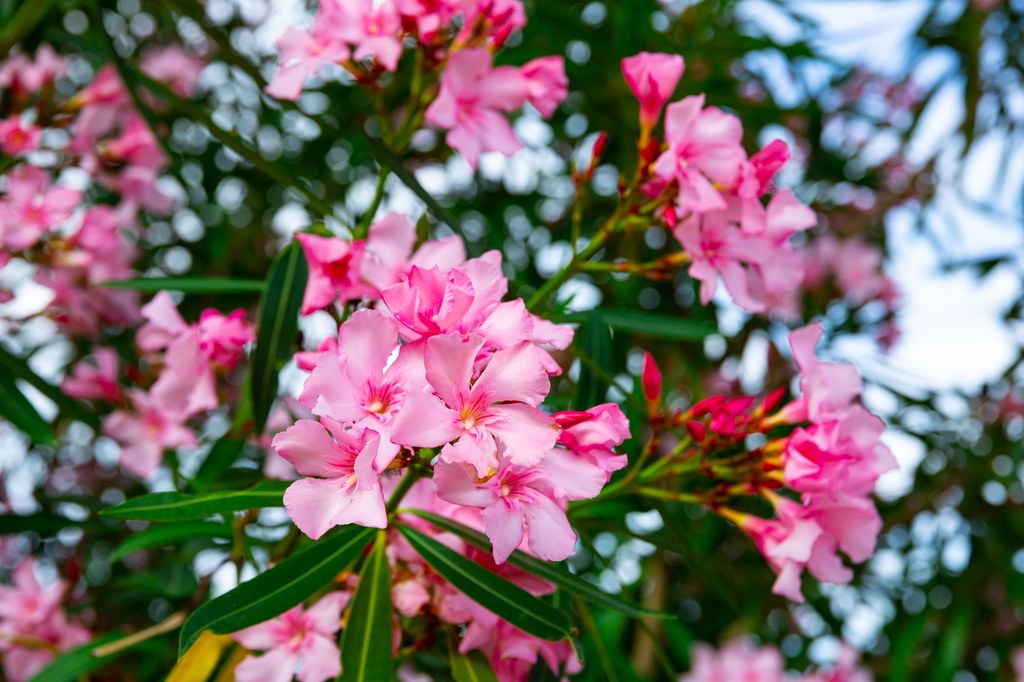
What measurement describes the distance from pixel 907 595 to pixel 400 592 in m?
2.14

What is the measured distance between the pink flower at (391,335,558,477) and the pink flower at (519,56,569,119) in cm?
49

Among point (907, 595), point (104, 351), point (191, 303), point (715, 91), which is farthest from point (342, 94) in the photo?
point (907, 595)

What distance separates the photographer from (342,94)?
222cm

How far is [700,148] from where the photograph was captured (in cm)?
91

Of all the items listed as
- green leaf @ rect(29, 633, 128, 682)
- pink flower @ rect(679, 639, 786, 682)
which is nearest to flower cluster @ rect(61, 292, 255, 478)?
green leaf @ rect(29, 633, 128, 682)

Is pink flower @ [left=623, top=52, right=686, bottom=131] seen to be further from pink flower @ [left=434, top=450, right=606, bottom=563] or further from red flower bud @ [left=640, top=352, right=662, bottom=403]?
pink flower @ [left=434, top=450, right=606, bottom=563]

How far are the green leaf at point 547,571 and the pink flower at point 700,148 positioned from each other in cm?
35

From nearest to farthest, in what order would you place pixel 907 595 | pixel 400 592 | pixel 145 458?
pixel 400 592 < pixel 145 458 < pixel 907 595

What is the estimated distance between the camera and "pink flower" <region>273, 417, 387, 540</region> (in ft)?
2.10

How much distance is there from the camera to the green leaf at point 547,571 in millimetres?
800

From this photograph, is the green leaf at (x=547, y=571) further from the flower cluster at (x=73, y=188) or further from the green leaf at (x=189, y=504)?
the flower cluster at (x=73, y=188)

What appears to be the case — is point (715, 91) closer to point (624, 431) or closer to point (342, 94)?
point (342, 94)

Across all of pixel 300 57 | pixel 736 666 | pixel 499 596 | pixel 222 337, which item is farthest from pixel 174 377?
pixel 736 666

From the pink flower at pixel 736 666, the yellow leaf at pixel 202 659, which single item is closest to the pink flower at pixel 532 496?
the yellow leaf at pixel 202 659
